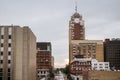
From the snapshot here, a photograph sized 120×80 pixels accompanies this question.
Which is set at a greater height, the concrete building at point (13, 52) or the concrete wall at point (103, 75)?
the concrete building at point (13, 52)

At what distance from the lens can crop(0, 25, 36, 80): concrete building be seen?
81.1 meters

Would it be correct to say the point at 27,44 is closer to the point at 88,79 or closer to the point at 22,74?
the point at 22,74

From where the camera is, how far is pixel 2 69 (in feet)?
266

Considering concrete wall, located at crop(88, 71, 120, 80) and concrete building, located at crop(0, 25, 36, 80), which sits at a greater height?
concrete building, located at crop(0, 25, 36, 80)

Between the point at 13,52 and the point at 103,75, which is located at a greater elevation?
the point at 13,52

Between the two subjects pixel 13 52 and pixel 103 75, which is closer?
pixel 13 52

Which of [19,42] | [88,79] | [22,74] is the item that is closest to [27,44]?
[19,42]

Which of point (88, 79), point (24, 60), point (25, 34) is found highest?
point (25, 34)

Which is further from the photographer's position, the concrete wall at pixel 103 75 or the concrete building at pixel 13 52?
the concrete wall at pixel 103 75

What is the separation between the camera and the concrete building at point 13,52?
266ft

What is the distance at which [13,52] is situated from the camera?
269 feet

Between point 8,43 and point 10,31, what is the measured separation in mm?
3262

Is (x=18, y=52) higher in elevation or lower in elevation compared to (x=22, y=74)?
higher

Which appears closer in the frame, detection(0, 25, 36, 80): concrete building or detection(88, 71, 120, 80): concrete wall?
detection(0, 25, 36, 80): concrete building
